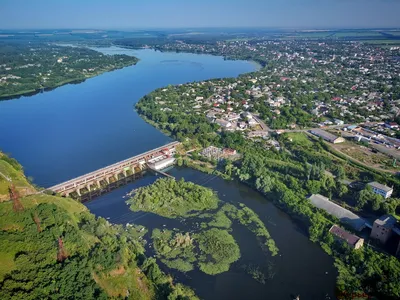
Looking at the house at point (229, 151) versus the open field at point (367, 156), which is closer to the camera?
the open field at point (367, 156)

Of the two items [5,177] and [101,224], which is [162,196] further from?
[5,177]

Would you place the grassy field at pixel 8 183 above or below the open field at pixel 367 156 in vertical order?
above

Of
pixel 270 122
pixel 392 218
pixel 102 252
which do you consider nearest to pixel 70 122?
pixel 270 122

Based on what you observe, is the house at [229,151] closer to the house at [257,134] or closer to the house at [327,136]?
the house at [257,134]

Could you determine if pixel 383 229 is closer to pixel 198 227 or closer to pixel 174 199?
pixel 198 227

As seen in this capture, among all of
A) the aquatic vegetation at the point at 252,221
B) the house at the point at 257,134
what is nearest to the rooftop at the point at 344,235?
the aquatic vegetation at the point at 252,221

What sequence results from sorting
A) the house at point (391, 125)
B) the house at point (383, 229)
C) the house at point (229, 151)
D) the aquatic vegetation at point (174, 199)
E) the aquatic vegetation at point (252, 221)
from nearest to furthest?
the house at point (383, 229), the aquatic vegetation at point (252, 221), the aquatic vegetation at point (174, 199), the house at point (229, 151), the house at point (391, 125)

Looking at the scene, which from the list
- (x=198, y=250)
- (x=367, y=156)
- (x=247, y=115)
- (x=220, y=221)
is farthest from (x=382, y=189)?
(x=247, y=115)
